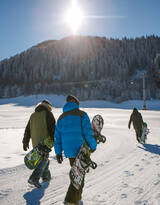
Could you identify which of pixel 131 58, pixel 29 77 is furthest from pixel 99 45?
pixel 29 77

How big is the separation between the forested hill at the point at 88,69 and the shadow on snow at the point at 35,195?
67678 millimetres

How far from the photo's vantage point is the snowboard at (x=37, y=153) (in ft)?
12.1

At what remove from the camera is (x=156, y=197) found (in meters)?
3.29

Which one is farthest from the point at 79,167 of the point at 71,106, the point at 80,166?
the point at 71,106

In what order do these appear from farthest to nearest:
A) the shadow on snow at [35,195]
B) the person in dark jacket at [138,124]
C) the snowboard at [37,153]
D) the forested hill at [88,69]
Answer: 1. the forested hill at [88,69]
2. the person in dark jacket at [138,124]
3. the snowboard at [37,153]
4. the shadow on snow at [35,195]

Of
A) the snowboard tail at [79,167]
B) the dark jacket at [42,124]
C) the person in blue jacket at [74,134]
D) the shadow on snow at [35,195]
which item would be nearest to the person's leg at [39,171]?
the shadow on snow at [35,195]

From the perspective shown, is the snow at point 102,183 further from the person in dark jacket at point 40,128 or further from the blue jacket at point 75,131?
the blue jacket at point 75,131

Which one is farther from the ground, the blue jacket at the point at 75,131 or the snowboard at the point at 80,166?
the blue jacket at the point at 75,131

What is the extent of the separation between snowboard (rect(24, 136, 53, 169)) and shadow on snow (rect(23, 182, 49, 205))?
0.47m

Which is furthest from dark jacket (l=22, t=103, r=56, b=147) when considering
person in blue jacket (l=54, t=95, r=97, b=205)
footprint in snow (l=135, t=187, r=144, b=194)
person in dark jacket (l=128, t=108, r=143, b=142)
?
person in dark jacket (l=128, t=108, r=143, b=142)

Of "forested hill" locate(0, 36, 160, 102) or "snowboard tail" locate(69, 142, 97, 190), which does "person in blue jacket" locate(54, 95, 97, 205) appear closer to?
"snowboard tail" locate(69, 142, 97, 190)

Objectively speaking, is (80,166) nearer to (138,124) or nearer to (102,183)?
(102,183)

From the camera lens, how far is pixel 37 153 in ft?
12.1

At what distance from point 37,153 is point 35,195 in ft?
2.48
